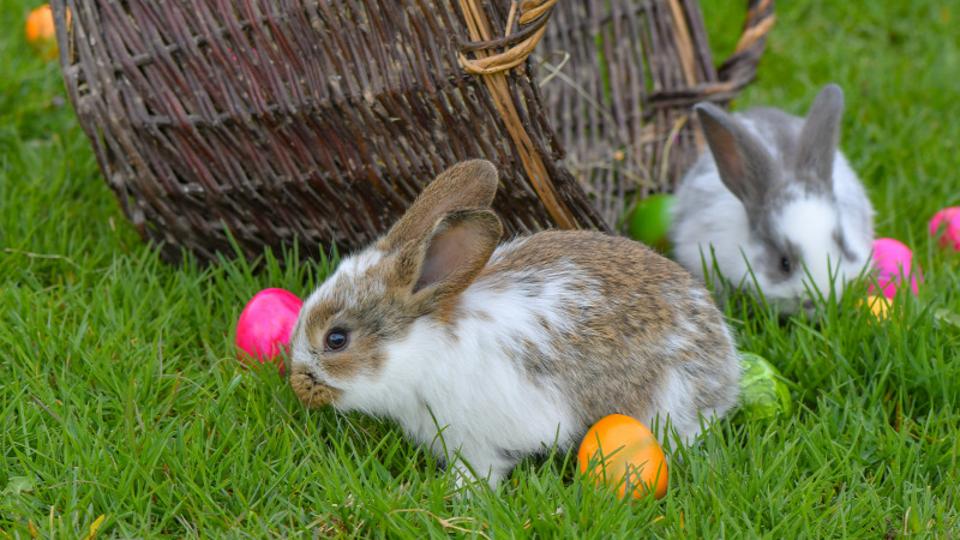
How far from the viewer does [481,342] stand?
267 centimetres

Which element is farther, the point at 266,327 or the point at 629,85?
the point at 629,85

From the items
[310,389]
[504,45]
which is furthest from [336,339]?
[504,45]

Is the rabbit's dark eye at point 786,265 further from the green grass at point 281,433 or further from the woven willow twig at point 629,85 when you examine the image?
the woven willow twig at point 629,85

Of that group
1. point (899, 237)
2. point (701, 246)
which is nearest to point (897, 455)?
point (701, 246)

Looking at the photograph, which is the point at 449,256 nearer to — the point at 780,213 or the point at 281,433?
the point at 281,433

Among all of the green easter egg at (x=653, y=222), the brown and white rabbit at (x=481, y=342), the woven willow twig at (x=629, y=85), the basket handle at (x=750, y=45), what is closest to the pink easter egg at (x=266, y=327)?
the brown and white rabbit at (x=481, y=342)

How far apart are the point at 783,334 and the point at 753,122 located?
125cm

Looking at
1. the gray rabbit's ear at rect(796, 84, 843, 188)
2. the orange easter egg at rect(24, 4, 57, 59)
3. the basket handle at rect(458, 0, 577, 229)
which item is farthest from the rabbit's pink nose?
the orange easter egg at rect(24, 4, 57, 59)

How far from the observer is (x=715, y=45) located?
17.8 ft

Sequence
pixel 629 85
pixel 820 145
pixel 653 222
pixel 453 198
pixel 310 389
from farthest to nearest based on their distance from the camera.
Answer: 1. pixel 629 85
2. pixel 653 222
3. pixel 820 145
4. pixel 453 198
5. pixel 310 389

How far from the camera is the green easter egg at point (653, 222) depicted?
4.08 meters

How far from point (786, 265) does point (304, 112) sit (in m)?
1.65

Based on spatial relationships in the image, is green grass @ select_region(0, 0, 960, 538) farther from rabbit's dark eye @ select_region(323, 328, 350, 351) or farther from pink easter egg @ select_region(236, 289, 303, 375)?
rabbit's dark eye @ select_region(323, 328, 350, 351)

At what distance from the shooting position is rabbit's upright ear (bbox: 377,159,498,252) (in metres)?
2.81
